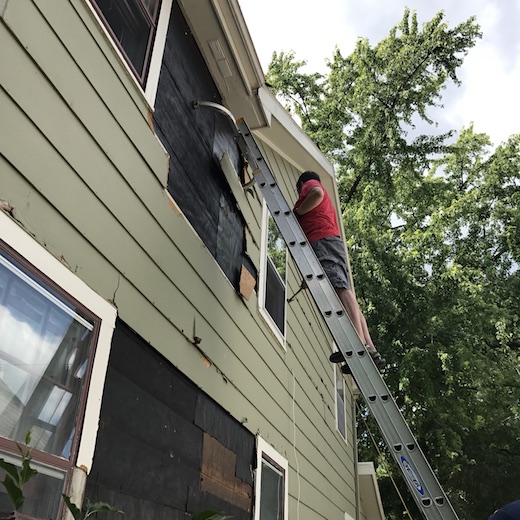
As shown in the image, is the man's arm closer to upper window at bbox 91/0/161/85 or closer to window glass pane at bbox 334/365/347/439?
upper window at bbox 91/0/161/85

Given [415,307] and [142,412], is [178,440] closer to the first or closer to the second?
[142,412]

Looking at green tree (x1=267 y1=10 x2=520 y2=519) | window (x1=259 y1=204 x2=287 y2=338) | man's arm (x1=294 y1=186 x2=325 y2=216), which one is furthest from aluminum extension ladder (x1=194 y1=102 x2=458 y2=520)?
green tree (x1=267 y1=10 x2=520 y2=519)

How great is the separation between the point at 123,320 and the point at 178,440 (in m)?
0.84

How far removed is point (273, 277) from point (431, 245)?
12119 mm

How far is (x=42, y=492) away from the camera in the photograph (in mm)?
1780

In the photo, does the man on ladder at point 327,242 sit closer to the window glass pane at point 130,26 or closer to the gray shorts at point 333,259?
the gray shorts at point 333,259

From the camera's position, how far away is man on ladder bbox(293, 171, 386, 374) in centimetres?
438

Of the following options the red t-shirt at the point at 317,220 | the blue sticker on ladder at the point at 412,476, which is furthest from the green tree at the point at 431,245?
the blue sticker on ladder at the point at 412,476

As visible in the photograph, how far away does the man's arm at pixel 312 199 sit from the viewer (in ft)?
15.2

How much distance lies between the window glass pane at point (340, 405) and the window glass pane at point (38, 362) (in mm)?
6941

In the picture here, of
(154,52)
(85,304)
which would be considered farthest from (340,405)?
(85,304)

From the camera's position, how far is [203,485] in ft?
10.0

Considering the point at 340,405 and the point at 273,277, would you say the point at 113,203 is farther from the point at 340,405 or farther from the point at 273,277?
the point at 340,405

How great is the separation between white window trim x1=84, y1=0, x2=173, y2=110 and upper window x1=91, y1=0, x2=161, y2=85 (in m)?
0.03
